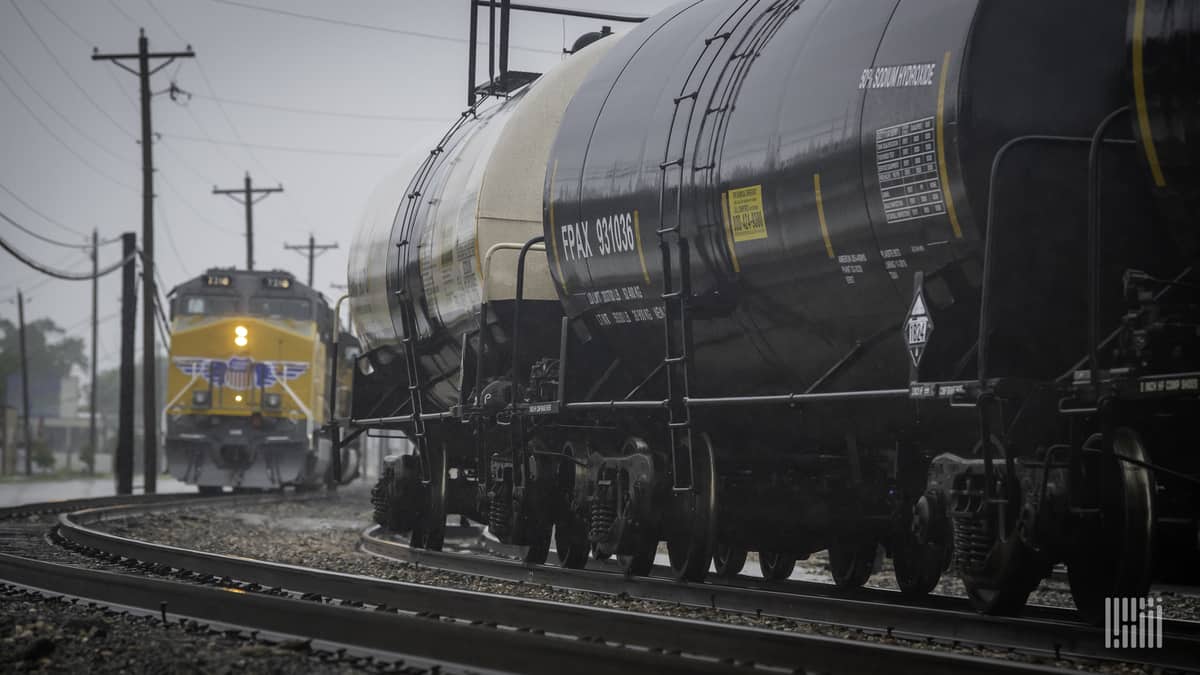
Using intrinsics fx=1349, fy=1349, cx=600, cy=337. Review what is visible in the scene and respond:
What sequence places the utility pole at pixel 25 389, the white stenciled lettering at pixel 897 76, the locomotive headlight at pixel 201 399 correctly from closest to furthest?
the white stenciled lettering at pixel 897 76, the locomotive headlight at pixel 201 399, the utility pole at pixel 25 389

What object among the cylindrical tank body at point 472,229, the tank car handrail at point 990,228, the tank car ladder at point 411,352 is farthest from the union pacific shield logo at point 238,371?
the tank car handrail at point 990,228

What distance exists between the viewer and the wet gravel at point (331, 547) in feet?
27.0

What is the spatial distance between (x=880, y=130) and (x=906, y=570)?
3.83m

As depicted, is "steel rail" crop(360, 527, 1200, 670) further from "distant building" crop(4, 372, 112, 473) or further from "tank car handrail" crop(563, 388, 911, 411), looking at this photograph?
"distant building" crop(4, 372, 112, 473)

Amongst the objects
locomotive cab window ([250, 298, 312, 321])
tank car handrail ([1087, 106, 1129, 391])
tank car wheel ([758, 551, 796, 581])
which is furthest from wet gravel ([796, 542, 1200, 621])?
locomotive cab window ([250, 298, 312, 321])

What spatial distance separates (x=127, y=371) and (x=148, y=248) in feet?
13.5

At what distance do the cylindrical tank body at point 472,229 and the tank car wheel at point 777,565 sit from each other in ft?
8.68

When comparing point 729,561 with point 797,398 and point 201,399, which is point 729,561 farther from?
point 201,399

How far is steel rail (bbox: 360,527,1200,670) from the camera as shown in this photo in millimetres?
6590

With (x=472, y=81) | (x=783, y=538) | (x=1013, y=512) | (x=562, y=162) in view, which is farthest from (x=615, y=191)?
(x=472, y=81)

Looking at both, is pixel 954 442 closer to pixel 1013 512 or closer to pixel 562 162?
pixel 1013 512

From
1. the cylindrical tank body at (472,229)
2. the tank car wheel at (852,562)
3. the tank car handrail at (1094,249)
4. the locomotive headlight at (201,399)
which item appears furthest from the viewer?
the locomotive headlight at (201,399)

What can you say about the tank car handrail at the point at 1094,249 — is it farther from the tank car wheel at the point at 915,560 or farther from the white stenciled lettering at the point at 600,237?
the white stenciled lettering at the point at 600,237

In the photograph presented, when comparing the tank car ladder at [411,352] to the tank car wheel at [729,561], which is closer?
the tank car wheel at [729,561]
